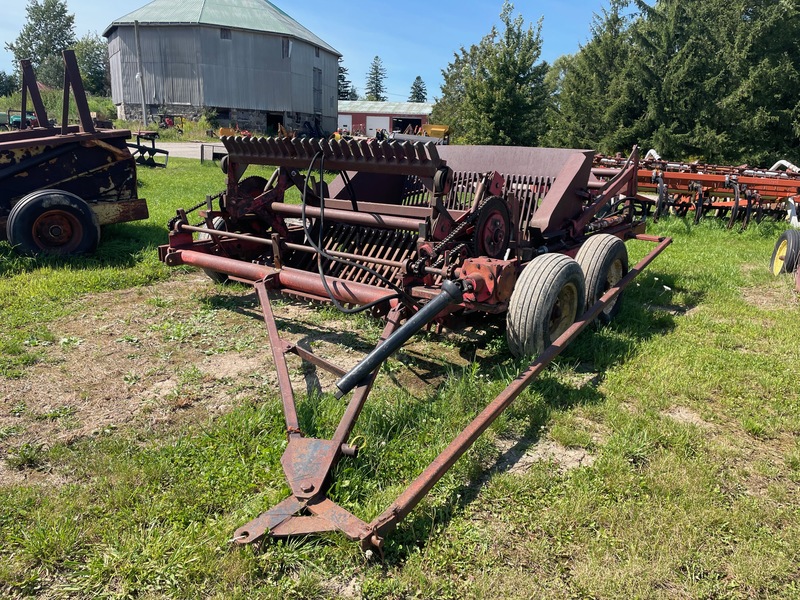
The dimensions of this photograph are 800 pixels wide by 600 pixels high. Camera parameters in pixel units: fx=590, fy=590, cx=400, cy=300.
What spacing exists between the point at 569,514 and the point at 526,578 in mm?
437

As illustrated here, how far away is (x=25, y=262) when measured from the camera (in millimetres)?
6148

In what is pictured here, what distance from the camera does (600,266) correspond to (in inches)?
187

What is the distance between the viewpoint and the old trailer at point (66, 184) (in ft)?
20.6

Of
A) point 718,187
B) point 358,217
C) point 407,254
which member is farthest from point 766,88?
point 358,217

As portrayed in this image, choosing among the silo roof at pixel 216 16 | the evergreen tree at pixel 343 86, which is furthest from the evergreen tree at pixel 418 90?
the silo roof at pixel 216 16

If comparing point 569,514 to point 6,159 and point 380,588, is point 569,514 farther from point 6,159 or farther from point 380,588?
point 6,159

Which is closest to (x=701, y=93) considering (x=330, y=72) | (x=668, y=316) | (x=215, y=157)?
(x=215, y=157)

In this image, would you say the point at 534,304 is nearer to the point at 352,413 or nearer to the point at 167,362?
the point at 352,413

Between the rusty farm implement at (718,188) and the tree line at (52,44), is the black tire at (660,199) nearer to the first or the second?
the rusty farm implement at (718,188)

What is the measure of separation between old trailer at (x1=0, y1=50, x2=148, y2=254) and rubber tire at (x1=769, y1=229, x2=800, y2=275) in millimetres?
7830

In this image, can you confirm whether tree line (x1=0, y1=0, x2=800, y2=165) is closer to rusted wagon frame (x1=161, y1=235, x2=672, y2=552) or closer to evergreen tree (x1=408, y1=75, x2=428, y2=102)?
rusted wagon frame (x1=161, y1=235, x2=672, y2=552)

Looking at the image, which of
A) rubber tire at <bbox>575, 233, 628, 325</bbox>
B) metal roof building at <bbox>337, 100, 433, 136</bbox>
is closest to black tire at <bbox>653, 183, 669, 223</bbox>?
rubber tire at <bbox>575, 233, 628, 325</bbox>

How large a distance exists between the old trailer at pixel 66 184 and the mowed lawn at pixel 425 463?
4.58ft

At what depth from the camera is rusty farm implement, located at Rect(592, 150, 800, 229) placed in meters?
9.89
